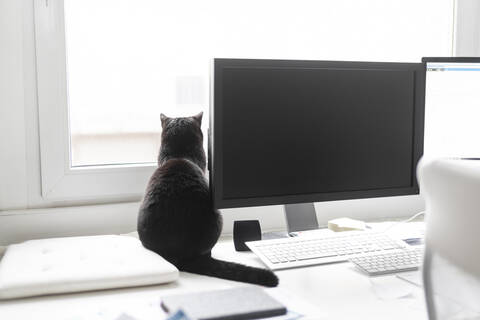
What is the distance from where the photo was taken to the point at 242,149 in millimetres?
1364

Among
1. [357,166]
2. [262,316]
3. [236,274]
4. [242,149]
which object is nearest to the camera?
[262,316]

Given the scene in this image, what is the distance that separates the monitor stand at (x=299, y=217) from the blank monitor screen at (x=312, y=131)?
8cm

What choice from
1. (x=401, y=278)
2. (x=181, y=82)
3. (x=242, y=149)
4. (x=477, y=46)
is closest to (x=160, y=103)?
(x=181, y=82)

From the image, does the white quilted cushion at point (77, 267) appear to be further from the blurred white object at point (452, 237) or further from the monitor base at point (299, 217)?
the blurred white object at point (452, 237)

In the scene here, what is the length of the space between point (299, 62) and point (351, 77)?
0.51 ft

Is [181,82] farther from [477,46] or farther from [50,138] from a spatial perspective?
[477,46]

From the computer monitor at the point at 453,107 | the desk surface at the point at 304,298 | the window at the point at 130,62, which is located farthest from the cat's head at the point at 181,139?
the computer monitor at the point at 453,107

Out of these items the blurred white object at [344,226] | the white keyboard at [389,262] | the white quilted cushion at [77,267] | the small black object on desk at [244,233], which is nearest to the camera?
the white quilted cushion at [77,267]

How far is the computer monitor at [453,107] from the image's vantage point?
1586 mm

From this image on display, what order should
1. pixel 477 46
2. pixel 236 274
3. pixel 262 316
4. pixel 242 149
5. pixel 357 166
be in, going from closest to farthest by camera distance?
pixel 262 316 → pixel 236 274 → pixel 242 149 → pixel 357 166 → pixel 477 46

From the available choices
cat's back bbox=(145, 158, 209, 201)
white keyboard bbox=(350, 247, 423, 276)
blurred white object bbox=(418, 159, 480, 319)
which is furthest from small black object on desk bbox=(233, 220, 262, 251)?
blurred white object bbox=(418, 159, 480, 319)

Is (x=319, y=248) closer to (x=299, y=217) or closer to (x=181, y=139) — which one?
(x=299, y=217)

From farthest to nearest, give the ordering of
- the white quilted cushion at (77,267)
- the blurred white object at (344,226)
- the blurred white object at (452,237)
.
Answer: the blurred white object at (344,226) < the white quilted cushion at (77,267) < the blurred white object at (452,237)

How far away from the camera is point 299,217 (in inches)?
59.3
